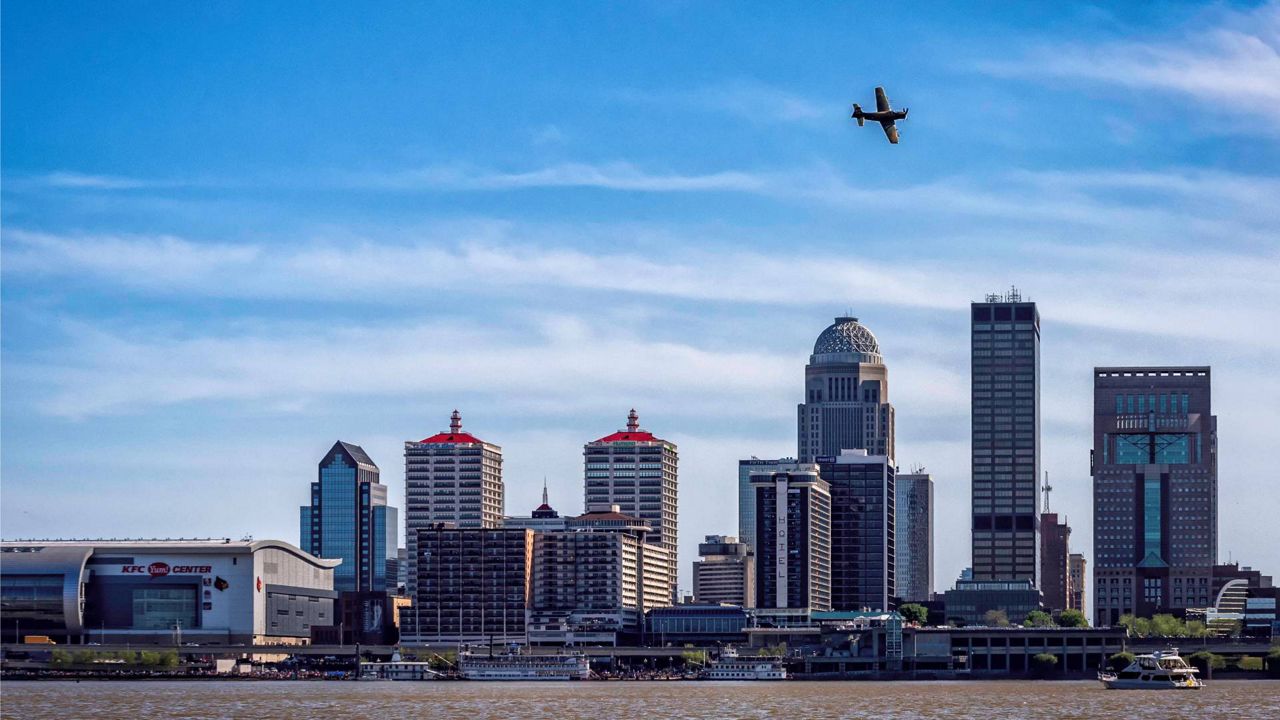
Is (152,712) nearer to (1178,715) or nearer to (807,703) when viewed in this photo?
(807,703)

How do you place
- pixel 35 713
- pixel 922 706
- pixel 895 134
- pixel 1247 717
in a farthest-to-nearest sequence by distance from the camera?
pixel 922 706, pixel 35 713, pixel 1247 717, pixel 895 134

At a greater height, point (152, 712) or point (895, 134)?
point (895, 134)

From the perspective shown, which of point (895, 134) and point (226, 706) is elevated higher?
point (895, 134)

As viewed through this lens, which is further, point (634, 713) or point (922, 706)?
point (922, 706)

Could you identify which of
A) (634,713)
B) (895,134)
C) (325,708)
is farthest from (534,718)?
(895,134)

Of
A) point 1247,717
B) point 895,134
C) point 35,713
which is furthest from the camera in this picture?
point 35,713

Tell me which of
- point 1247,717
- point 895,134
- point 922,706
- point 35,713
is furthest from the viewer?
point 922,706

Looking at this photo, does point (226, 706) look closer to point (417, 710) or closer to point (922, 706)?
point (417, 710)

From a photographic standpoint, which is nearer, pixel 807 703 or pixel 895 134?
pixel 895 134

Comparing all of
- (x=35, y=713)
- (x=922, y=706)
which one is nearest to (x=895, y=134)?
(x=922, y=706)
